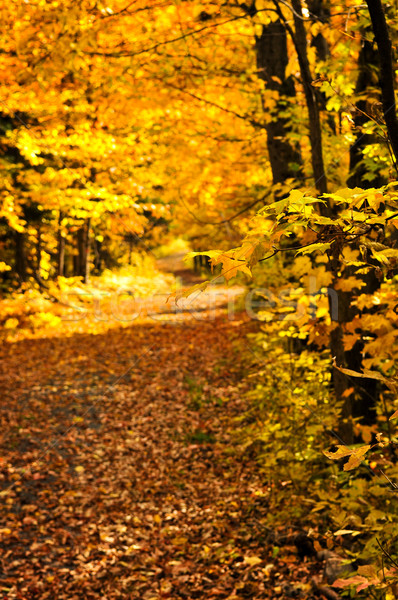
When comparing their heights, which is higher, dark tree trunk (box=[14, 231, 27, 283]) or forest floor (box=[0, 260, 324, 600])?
dark tree trunk (box=[14, 231, 27, 283])

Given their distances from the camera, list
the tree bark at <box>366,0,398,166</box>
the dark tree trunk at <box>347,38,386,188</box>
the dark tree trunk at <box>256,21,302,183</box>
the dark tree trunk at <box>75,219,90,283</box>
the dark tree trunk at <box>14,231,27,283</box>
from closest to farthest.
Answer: the tree bark at <box>366,0,398,166</box>
the dark tree trunk at <box>347,38,386,188</box>
the dark tree trunk at <box>256,21,302,183</box>
the dark tree trunk at <box>14,231,27,283</box>
the dark tree trunk at <box>75,219,90,283</box>

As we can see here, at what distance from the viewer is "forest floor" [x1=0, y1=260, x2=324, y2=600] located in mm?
4543

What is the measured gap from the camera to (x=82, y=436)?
7703mm

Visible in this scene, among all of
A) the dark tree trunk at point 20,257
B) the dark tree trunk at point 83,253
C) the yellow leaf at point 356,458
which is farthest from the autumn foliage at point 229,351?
the dark tree trunk at point 83,253

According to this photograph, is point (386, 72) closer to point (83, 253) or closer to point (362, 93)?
point (362, 93)

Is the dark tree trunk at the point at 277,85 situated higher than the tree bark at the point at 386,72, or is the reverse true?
the dark tree trunk at the point at 277,85

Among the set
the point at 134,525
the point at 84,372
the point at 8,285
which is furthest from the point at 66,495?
the point at 8,285

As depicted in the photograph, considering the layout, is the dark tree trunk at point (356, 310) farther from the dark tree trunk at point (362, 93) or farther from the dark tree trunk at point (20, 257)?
the dark tree trunk at point (20, 257)

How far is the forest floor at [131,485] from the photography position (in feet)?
14.9

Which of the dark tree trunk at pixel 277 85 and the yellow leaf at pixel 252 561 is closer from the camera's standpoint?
the yellow leaf at pixel 252 561

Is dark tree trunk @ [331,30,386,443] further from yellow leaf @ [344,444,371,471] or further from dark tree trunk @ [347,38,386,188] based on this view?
yellow leaf @ [344,444,371,471]

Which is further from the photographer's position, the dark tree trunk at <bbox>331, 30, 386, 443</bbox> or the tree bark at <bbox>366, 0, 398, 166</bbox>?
the dark tree trunk at <bbox>331, 30, 386, 443</bbox>

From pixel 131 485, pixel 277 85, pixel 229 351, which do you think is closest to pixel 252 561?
pixel 131 485

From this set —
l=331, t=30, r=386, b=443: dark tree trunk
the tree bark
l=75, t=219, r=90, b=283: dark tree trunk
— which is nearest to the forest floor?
l=331, t=30, r=386, b=443: dark tree trunk
